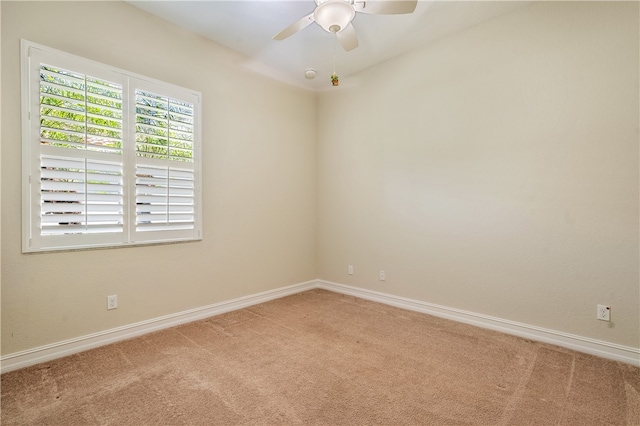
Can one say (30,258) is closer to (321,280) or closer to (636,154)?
(321,280)

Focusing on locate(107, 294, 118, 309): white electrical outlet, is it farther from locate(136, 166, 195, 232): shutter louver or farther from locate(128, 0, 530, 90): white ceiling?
locate(128, 0, 530, 90): white ceiling

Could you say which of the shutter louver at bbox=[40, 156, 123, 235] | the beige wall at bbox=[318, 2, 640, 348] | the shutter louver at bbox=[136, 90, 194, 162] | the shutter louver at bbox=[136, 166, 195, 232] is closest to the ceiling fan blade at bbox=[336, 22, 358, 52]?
the beige wall at bbox=[318, 2, 640, 348]

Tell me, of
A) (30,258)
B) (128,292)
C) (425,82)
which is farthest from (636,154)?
(30,258)

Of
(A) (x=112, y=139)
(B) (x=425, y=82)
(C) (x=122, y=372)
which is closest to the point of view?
(C) (x=122, y=372)

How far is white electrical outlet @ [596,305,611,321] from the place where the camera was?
236 cm

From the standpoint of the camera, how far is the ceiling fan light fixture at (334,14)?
189cm

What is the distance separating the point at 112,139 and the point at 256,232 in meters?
1.73

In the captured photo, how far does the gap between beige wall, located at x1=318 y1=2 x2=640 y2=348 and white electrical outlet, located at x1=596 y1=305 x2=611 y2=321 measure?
0.04 meters

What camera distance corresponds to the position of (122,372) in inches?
83.4

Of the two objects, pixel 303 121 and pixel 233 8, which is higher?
pixel 233 8

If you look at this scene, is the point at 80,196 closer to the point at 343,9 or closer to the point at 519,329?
the point at 343,9

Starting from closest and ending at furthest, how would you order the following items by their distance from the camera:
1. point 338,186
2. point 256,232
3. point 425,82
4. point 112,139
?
point 112,139 < point 425,82 < point 256,232 < point 338,186

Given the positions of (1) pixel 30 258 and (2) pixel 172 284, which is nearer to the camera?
(1) pixel 30 258

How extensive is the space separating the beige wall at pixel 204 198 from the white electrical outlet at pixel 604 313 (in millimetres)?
3051
